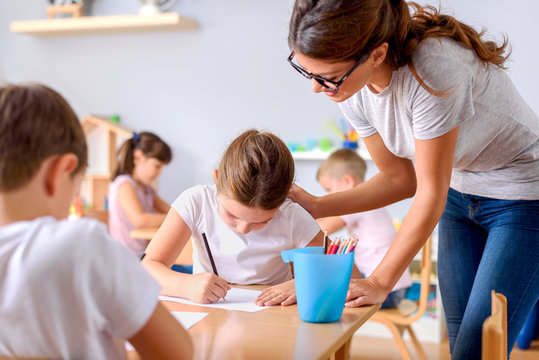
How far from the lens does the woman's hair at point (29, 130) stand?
27.0 inches

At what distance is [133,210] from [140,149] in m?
0.40

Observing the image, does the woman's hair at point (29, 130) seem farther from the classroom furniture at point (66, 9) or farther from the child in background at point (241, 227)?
the classroom furniture at point (66, 9)

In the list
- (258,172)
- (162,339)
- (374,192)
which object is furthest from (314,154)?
(162,339)

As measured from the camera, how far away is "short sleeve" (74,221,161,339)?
63 cm

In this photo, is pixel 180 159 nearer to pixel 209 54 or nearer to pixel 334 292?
pixel 209 54

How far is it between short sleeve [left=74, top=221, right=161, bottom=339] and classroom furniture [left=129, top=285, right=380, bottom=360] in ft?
0.54

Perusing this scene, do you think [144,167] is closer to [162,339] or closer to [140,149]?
[140,149]

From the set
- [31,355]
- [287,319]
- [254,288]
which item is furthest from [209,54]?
[31,355]

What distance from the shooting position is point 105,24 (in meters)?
4.01

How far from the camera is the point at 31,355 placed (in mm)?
680

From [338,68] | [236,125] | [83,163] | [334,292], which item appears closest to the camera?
[83,163]

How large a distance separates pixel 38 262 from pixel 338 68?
70 cm

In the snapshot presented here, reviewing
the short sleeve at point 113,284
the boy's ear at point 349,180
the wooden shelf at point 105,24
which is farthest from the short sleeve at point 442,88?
the wooden shelf at point 105,24

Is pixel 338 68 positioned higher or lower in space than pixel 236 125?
higher
